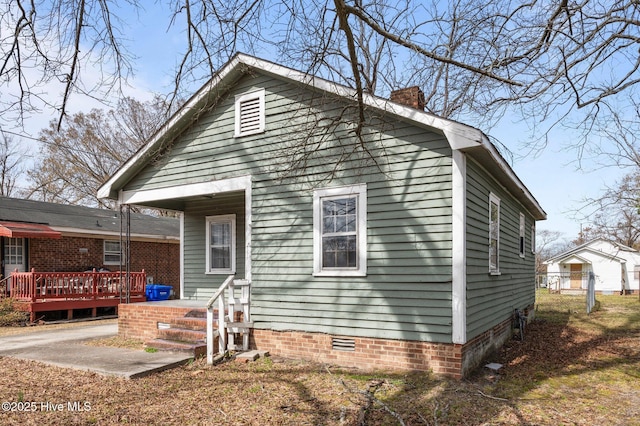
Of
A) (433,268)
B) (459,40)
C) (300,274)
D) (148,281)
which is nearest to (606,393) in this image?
(433,268)

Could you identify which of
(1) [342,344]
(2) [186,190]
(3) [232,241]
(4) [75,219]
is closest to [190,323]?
(3) [232,241]

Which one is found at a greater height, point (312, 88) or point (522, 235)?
point (312, 88)

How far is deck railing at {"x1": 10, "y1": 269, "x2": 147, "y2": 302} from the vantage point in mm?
13828

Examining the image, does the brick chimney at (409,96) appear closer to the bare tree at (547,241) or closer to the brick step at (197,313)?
the brick step at (197,313)

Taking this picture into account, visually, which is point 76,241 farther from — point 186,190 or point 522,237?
point 522,237

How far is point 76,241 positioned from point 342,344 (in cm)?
1364

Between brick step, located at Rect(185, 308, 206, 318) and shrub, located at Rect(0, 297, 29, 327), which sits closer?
brick step, located at Rect(185, 308, 206, 318)

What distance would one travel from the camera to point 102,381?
21.8 ft

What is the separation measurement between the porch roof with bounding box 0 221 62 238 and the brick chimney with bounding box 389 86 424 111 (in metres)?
12.5

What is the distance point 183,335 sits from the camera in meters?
8.84

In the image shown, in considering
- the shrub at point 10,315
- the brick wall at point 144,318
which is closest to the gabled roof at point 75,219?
the shrub at point 10,315

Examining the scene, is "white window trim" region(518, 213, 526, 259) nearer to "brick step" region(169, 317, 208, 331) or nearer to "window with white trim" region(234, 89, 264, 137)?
"window with white trim" region(234, 89, 264, 137)

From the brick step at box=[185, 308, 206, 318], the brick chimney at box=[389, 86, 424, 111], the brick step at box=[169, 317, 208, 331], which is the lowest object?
the brick step at box=[169, 317, 208, 331]

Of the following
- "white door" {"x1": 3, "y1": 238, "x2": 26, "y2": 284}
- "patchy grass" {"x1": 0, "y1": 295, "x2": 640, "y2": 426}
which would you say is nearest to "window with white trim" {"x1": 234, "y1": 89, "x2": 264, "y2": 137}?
"patchy grass" {"x1": 0, "y1": 295, "x2": 640, "y2": 426}
